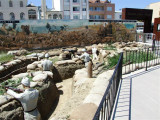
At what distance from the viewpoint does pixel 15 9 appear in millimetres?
33719

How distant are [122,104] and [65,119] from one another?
1.50 m

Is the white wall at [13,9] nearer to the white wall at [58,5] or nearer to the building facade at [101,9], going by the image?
the white wall at [58,5]

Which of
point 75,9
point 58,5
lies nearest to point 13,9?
point 58,5

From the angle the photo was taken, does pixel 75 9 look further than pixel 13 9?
Yes

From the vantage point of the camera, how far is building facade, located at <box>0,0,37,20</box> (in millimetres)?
33109

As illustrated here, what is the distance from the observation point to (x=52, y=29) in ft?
59.6

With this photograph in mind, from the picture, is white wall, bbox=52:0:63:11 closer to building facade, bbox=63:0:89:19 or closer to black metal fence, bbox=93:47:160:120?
building facade, bbox=63:0:89:19

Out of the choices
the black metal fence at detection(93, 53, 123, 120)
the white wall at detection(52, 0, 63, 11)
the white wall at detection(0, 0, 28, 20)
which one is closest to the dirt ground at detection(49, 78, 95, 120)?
the black metal fence at detection(93, 53, 123, 120)

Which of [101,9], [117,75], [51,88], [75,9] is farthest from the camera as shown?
[101,9]

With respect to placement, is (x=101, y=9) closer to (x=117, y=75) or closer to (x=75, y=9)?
(x=75, y=9)

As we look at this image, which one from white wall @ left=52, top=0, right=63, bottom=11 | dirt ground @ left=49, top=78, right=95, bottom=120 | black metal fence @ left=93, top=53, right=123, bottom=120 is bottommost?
dirt ground @ left=49, top=78, right=95, bottom=120

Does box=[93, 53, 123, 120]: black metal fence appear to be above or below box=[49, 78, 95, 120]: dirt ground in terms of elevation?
above

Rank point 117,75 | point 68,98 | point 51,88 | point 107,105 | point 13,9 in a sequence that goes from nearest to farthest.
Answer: point 107,105 → point 117,75 → point 51,88 → point 68,98 → point 13,9

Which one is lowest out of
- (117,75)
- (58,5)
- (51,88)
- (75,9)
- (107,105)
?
(51,88)
